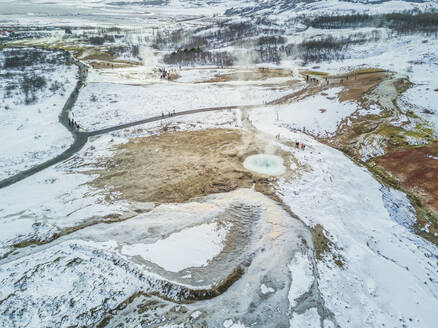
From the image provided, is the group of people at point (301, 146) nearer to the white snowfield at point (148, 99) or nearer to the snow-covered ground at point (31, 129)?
the white snowfield at point (148, 99)

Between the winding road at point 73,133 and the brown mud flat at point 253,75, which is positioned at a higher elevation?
the brown mud flat at point 253,75

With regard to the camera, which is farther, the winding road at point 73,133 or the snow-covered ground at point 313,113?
the snow-covered ground at point 313,113

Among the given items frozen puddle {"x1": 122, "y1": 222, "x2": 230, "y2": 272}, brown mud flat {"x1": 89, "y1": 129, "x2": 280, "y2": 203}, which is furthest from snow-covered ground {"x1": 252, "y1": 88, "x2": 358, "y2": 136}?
frozen puddle {"x1": 122, "y1": 222, "x2": 230, "y2": 272}

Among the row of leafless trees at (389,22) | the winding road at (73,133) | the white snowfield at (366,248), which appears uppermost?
the row of leafless trees at (389,22)

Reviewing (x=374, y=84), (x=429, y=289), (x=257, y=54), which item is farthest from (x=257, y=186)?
(x=257, y=54)

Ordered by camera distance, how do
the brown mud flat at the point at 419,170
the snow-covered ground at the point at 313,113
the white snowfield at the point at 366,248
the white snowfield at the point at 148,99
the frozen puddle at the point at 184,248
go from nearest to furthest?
1. the white snowfield at the point at 366,248
2. the frozen puddle at the point at 184,248
3. the brown mud flat at the point at 419,170
4. the snow-covered ground at the point at 313,113
5. the white snowfield at the point at 148,99

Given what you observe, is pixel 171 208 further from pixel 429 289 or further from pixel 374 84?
pixel 374 84

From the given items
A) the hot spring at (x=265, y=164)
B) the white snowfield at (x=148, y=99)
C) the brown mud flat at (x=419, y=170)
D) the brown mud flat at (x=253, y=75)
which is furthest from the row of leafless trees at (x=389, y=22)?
the hot spring at (x=265, y=164)
